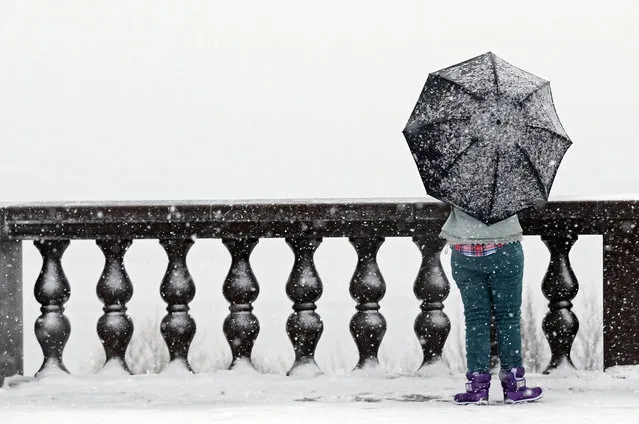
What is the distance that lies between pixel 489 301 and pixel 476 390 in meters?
0.47

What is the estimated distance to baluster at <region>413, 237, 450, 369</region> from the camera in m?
5.80

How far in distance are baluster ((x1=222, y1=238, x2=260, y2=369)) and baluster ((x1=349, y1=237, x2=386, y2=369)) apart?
0.60 metres

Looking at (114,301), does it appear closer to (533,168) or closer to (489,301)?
(489,301)

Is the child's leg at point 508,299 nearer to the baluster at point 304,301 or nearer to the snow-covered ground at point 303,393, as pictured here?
the snow-covered ground at point 303,393

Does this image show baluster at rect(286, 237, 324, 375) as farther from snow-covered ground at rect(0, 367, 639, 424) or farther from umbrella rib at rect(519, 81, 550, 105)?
umbrella rib at rect(519, 81, 550, 105)

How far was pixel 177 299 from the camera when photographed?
586 centimetres

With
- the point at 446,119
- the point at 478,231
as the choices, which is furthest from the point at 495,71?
the point at 478,231

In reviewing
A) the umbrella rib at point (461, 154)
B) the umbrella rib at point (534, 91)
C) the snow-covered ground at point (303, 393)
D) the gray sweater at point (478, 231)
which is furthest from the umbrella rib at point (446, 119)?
the snow-covered ground at point (303, 393)

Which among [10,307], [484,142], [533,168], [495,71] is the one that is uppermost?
[495,71]

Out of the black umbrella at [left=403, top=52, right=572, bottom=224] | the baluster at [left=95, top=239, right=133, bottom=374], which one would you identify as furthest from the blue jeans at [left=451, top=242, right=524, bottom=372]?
the baluster at [left=95, top=239, right=133, bottom=374]

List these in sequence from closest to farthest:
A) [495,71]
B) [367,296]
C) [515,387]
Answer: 1. [495,71]
2. [515,387]
3. [367,296]

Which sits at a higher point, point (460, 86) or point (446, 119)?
point (460, 86)

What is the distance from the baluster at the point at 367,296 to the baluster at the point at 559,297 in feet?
3.27

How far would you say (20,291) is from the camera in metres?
5.96
